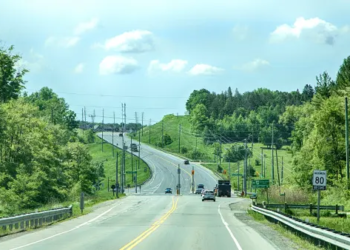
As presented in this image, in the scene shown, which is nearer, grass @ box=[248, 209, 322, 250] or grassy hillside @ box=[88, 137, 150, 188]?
grass @ box=[248, 209, 322, 250]

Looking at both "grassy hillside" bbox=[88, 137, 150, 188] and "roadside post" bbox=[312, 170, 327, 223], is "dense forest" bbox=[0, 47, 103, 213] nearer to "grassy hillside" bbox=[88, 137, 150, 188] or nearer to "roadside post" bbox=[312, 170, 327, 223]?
"roadside post" bbox=[312, 170, 327, 223]

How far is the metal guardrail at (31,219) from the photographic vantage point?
25.7 metres

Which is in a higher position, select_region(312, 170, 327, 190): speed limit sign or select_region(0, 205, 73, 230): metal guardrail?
select_region(312, 170, 327, 190): speed limit sign

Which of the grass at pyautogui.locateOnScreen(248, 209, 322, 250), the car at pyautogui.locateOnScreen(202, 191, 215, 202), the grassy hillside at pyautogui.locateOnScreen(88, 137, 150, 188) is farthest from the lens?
the grassy hillside at pyautogui.locateOnScreen(88, 137, 150, 188)

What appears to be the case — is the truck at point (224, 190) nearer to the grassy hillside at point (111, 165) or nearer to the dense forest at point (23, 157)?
the dense forest at point (23, 157)

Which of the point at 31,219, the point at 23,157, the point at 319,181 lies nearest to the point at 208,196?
the point at 23,157

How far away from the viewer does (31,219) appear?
94.8 feet

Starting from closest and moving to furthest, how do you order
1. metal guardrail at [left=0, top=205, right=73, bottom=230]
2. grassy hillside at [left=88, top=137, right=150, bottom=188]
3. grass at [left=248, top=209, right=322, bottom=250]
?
1. grass at [left=248, top=209, right=322, bottom=250]
2. metal guardrail at [left=0, top=205, right=73, bottom=230]
3. grassy hillside at [left=88, top=137, right=150, bottom=188]

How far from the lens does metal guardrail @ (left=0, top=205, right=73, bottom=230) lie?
25747 mm

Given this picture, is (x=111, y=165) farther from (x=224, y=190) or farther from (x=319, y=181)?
(x=319, y=181)

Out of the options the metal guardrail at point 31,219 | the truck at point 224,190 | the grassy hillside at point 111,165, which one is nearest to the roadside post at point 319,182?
the metal guardrail at point 31,219

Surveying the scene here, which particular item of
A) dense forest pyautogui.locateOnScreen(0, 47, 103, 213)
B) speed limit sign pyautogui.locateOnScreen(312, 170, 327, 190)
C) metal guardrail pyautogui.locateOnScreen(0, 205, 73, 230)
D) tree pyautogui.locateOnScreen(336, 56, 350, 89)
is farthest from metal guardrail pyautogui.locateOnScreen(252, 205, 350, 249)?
tree pyautogui.locateOnScreen(336, 56, 350, 89)

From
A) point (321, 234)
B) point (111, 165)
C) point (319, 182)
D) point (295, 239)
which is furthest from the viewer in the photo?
point (111, 165)

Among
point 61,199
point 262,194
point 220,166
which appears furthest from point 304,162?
point 220,166
